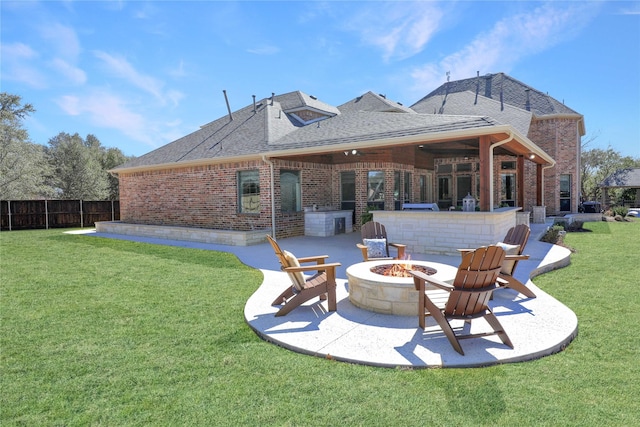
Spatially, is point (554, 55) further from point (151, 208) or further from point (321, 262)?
point (151, 208)

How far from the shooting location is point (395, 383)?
297 cm

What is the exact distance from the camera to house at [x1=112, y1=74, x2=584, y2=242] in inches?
396

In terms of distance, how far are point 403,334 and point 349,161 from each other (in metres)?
10.3

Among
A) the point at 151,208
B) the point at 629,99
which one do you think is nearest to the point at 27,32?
the point at 151,208

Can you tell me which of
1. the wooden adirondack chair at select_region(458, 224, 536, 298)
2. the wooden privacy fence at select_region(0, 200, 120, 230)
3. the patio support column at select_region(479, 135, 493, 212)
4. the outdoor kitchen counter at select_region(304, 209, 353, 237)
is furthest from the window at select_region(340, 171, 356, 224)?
the wooden privacy fence at select_region(0, 200, 120, 230)

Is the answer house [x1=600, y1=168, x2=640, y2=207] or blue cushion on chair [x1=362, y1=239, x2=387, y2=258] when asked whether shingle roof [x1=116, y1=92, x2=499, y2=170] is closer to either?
blue cushion on chair [x1=362, y1=239, x2=387, y2=258]

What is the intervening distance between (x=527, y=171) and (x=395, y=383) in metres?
19.3

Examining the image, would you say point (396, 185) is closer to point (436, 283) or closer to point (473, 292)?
point (436, 283)

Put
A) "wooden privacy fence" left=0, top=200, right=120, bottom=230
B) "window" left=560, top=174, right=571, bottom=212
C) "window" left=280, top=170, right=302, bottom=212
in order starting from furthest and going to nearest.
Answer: "window" left=560, top=174, right=571, bottom=212, "wooden privacy fence" left=0, top=200, right=120, bottom=230, "window" left=280, top=170, right=302, bottom=212

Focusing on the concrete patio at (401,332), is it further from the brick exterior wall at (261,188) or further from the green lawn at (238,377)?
the brick exterior wall at (261,188)

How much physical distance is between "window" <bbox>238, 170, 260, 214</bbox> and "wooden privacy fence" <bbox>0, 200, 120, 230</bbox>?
13207mm

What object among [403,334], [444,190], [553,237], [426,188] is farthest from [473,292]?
[444,190]

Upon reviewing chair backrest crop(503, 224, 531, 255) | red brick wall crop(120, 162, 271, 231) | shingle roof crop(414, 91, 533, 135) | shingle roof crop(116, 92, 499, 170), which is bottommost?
chair backrest crop(503, 224, 531, 255)

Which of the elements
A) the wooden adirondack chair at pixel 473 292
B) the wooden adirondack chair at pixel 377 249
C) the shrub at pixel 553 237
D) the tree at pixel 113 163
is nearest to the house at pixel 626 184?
the shrub at pixel 553 237
